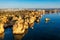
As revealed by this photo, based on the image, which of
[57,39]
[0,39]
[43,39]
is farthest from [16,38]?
[57,39]

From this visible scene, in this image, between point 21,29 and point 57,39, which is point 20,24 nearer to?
point 21,29

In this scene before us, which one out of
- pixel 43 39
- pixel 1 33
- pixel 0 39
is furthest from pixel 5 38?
pixel 43 39

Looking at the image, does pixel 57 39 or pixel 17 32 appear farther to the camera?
pixel 17 32

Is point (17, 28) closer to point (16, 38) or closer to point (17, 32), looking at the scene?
point (17, 32)

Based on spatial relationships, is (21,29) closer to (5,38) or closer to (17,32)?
(17,32)

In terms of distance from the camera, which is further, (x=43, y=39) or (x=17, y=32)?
(x=17, y=32)

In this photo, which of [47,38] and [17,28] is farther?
[17,28]

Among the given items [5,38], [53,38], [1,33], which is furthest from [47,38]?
[1,33]
